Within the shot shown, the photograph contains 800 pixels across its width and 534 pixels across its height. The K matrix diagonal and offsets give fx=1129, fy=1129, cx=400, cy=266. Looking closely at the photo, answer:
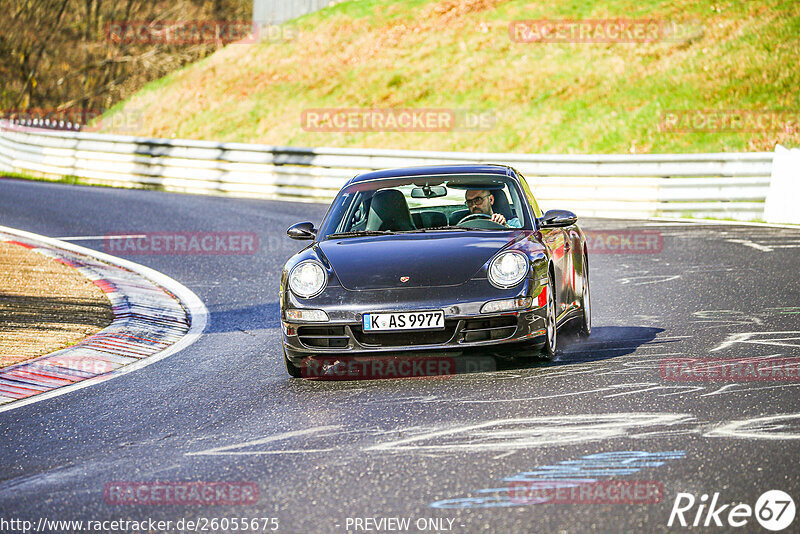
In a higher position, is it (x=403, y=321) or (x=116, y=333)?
(x=403, y=321)

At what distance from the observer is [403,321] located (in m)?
6.88

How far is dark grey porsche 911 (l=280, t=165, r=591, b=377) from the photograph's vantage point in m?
6.90

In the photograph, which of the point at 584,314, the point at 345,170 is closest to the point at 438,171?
the point at 584,314

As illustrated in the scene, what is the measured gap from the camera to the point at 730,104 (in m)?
23.8

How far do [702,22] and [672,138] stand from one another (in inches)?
289

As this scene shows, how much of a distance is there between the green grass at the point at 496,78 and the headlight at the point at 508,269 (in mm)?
15408

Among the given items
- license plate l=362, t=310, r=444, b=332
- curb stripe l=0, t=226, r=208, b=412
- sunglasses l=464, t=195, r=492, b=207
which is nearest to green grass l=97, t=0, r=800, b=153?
curb stripe l=0, t=226, r=208, b=412

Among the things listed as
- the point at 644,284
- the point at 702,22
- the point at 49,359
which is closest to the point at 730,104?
the point at 702,22

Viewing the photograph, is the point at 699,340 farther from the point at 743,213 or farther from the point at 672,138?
the point at 672,138

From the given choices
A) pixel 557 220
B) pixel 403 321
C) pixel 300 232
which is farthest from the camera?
pixel 300 232

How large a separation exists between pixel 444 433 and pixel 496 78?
24903 mm

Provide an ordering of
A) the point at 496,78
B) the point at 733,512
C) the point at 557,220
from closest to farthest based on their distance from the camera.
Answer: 1. the point at 733,512
2. the point at 557,220
3. the point at 496,78

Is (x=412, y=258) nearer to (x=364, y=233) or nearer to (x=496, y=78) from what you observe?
(x=364, y=233)

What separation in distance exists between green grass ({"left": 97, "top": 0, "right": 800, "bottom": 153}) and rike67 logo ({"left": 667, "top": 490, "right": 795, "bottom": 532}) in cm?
1805
